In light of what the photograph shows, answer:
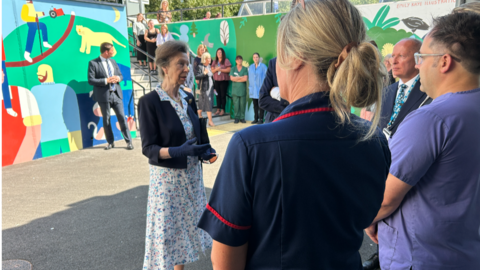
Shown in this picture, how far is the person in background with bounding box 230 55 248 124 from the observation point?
10492mm

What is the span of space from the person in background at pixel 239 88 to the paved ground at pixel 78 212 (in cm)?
472

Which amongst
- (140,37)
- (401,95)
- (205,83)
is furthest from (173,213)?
(140,37)

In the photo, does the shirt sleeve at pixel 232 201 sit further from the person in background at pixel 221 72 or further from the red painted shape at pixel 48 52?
the person in background at pixel 221 72

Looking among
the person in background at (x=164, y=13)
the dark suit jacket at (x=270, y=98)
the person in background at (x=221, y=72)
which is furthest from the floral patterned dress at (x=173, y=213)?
the person in background at (x=164, y=13)

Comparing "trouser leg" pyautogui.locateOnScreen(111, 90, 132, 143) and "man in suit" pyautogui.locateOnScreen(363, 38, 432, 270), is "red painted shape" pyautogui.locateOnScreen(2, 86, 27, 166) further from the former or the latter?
"man in suit" pyautogui.locateOnScreen(363, 38, 432, 270)

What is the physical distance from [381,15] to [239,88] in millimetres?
4578

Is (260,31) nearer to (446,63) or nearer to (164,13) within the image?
(164,13)

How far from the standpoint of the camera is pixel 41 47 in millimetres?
6410

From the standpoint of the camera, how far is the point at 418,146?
1.41m

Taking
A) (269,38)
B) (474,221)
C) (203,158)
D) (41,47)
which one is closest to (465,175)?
(474,221)

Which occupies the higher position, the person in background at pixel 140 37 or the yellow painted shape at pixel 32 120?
the person in background at pixel 140 37

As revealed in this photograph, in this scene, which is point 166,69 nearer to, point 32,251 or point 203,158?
point 203,158

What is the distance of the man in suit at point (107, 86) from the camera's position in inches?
266

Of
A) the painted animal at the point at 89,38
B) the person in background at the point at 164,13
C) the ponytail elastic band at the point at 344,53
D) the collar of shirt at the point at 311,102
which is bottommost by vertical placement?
the collar of shirt at the point at 311,102
